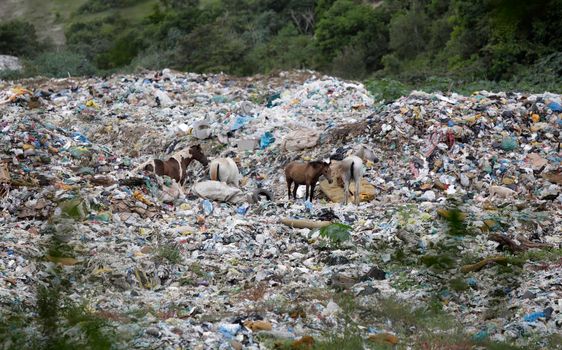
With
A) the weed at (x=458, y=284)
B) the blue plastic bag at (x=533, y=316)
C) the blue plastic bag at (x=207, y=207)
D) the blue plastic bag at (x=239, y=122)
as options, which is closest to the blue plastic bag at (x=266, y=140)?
the blue plastic bag at (x=239, y=122)

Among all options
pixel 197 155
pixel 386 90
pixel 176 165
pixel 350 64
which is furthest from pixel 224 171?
pixel 350 64

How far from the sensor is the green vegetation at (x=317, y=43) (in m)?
19.7

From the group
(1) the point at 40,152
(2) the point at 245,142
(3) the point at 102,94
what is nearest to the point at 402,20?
(3) the point at 102,94

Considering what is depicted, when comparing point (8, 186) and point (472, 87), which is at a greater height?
point (8, 186)

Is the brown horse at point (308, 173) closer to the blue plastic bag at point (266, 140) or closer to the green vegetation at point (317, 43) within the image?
the blue plastic bag at point (266, 140)

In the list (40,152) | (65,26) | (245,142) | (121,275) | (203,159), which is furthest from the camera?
(65,26)

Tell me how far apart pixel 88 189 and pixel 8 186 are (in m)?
0.86

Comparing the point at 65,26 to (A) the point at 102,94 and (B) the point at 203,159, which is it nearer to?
(A) the point at 102,94

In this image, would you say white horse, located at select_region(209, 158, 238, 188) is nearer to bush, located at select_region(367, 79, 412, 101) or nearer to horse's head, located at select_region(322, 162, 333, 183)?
horse's head, located at select_region(322, 162, 333, 183)

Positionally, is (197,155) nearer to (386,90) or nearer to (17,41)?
(386,90)

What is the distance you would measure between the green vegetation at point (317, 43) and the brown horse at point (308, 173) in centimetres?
537

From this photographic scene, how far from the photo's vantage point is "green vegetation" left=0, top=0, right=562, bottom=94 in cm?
1973

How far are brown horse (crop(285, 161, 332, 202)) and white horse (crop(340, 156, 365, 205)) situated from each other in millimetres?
226

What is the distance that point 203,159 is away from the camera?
1128 centimetres
